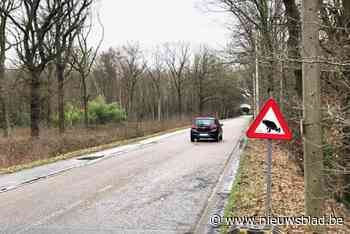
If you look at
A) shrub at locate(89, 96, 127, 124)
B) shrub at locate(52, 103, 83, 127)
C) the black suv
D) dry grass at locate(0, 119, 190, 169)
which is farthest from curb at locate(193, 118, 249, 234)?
shrub at locate(89, 96, 127, 124)

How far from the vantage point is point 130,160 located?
15211 millimetres

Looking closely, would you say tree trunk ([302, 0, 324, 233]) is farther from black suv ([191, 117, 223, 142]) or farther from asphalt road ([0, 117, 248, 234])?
black suv ([191, 117, 223, 142])

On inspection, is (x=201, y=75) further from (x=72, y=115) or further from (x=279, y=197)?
(x=279, y=197)

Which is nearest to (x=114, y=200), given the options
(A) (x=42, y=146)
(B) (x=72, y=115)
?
(A) (x=42, y=146)

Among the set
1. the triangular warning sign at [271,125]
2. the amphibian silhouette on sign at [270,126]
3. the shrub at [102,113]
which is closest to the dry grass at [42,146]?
the triangular warning sign at [271,125]

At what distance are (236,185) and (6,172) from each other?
29.0 feet

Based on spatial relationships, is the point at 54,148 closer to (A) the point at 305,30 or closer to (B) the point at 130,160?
(B) the point at 130,160

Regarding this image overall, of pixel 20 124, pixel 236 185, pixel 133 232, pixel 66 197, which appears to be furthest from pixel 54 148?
pixel 20 124

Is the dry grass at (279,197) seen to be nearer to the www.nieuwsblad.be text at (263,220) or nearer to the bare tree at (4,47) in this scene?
the www.nieuwsblad.be text at (263,220)

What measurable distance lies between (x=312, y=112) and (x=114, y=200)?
16.3ft

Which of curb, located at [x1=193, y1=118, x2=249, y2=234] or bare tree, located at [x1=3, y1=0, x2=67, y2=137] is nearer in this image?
curb, located at [x1=193, y1=118, x2=249, y2=234]

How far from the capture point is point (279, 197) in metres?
8.13

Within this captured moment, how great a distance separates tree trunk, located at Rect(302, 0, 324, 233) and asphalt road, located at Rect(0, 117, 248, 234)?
2.16 meters

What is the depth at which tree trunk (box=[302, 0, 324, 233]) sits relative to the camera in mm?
5219
